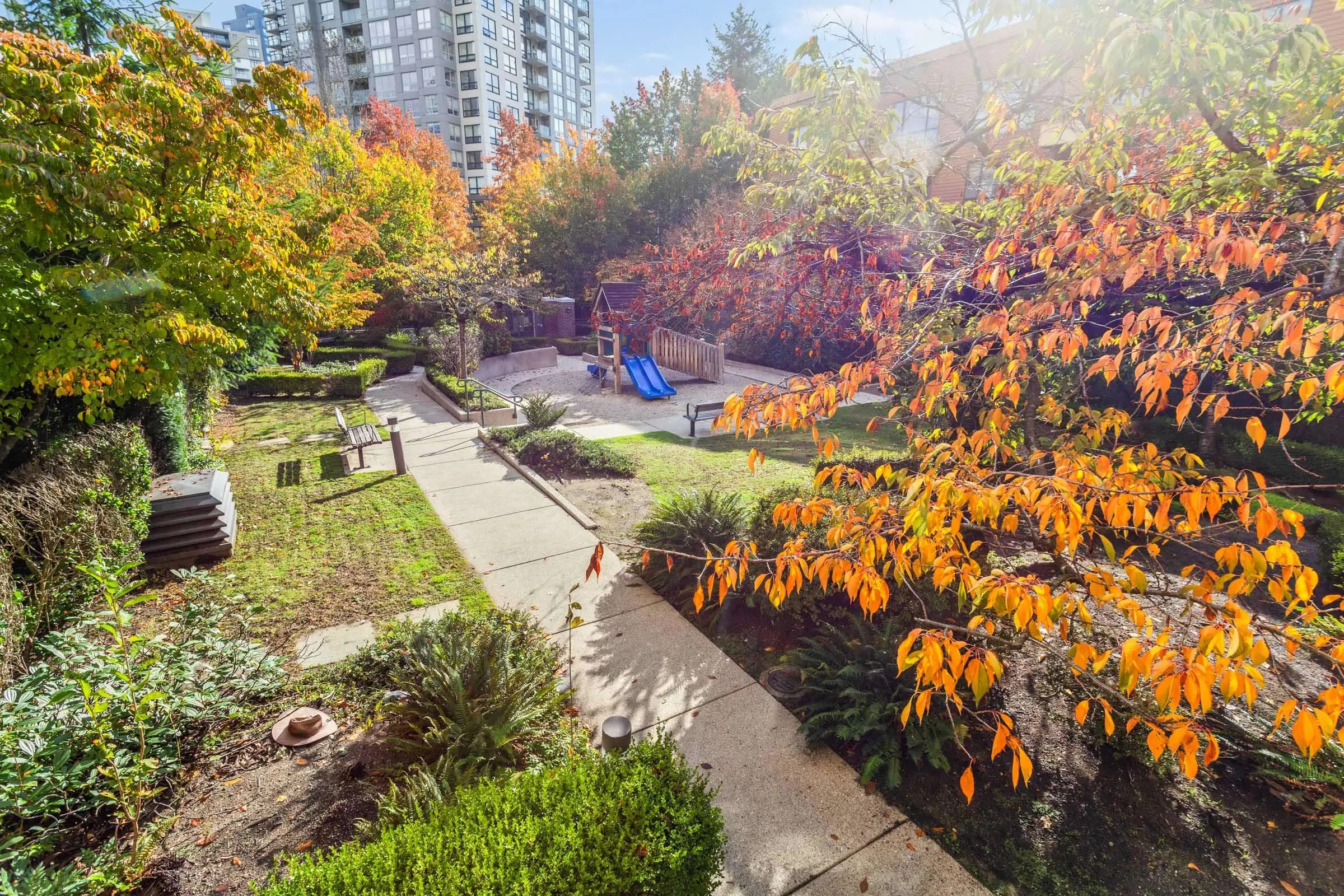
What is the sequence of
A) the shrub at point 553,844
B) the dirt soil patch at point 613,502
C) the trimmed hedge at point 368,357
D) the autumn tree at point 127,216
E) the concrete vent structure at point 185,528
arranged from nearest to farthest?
1. the shrub at point 553,844
2. the autumn tree at point 127,216
3. the concrete vent structure at point 185,528
4. the dirt soil patch at point 613,502
5. the trimmed hedge at point 368,357

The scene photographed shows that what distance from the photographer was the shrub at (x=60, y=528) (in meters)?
4.96

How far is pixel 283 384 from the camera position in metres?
18.5

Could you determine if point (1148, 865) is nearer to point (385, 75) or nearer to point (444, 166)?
point (444, 166)

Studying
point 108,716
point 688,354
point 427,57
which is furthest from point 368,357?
point 427,57

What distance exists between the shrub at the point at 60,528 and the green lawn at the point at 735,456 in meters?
6.73

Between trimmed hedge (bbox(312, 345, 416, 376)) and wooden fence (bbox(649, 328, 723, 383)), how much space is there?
10.1m

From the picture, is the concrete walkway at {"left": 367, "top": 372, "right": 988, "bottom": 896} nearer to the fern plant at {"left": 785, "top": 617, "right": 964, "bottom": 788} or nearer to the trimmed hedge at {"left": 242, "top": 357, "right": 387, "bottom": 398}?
the fern plant at {"left": 785, "top": 617, "right": 964, "bottom": 788}

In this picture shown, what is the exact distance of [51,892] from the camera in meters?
2.89

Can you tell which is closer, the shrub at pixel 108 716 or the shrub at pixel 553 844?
the shrub at pixel 553 844

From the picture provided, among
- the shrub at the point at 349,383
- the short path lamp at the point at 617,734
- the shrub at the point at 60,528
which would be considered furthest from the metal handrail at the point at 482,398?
the short path lamp at the point at 617,734

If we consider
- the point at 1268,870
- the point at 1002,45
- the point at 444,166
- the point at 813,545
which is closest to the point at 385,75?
the point at 444,166

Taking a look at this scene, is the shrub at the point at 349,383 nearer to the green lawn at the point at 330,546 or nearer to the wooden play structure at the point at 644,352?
the green lawn at the point at 330,546

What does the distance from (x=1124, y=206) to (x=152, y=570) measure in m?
10.5

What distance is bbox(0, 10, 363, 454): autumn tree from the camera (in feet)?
17.4
